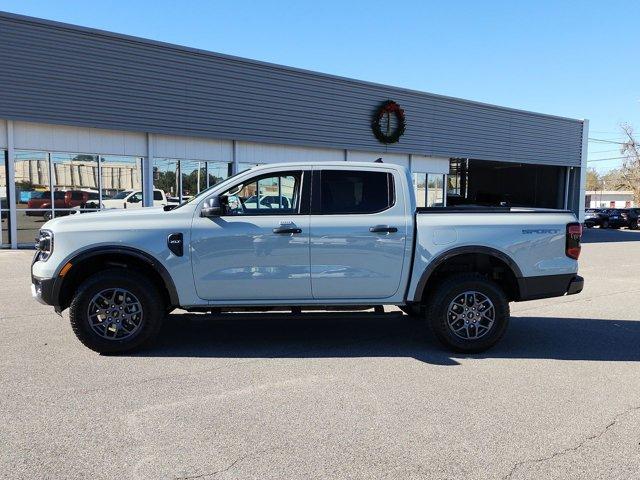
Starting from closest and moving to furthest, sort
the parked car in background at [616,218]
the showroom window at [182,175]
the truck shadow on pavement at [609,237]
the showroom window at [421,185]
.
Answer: the showroom window at [182,175] → the truck shadow on pavement at [609,237] → the showroom window at [421,185] → the parked car in background at [616,218]

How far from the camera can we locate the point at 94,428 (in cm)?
358

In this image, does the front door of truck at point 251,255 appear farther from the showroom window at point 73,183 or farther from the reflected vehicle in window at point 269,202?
the showroom window at point 73,183

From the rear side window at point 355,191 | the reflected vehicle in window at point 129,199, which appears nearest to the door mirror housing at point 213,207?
the rear side window at point 355,191

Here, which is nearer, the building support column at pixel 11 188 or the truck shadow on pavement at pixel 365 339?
the truck shadow on pavement at pixel 365 339

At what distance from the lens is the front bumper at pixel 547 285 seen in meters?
5.45

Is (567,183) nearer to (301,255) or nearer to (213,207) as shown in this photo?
(301,255)

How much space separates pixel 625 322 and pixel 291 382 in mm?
4962

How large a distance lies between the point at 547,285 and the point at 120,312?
4383 mm

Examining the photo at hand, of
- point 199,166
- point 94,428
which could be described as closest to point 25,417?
point 94,428

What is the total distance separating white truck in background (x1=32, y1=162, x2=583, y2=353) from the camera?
511cm

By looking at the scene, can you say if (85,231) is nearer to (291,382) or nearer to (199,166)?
(291,382)

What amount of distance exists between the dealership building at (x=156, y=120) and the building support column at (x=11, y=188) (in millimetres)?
29

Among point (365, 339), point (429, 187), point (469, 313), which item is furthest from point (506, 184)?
point (469, 313)

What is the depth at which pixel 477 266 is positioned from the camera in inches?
222
